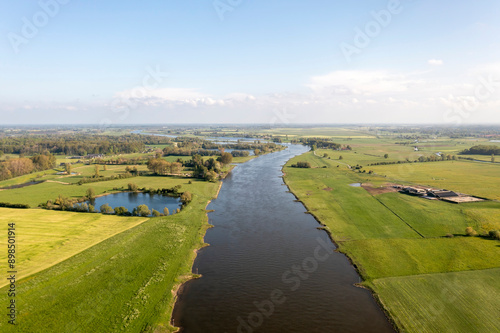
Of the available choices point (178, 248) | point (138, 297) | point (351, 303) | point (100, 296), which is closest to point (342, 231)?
point (351, 303)

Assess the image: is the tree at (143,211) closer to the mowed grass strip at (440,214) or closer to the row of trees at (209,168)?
the row of trees at (209,168)

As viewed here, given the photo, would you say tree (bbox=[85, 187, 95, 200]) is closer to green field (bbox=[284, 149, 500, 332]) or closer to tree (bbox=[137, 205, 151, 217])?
tree (bbox=[137, 205, 151, 217])

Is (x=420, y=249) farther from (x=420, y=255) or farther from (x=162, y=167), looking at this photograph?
(x=162, y=167)

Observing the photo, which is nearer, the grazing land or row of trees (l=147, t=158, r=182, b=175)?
the grazing land

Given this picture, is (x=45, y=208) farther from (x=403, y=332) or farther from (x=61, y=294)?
(x=403, y=332)

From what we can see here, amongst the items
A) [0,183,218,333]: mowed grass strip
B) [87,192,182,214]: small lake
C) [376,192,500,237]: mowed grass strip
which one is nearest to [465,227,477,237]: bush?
[376,192,500,237]: mowed grass strip

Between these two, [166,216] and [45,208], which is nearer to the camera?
[166,216]

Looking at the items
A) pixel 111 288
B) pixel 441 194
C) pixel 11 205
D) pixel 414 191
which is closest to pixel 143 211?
pixel 111 288

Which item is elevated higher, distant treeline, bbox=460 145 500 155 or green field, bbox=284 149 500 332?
distant treeline, bbox=460 145 500 155
